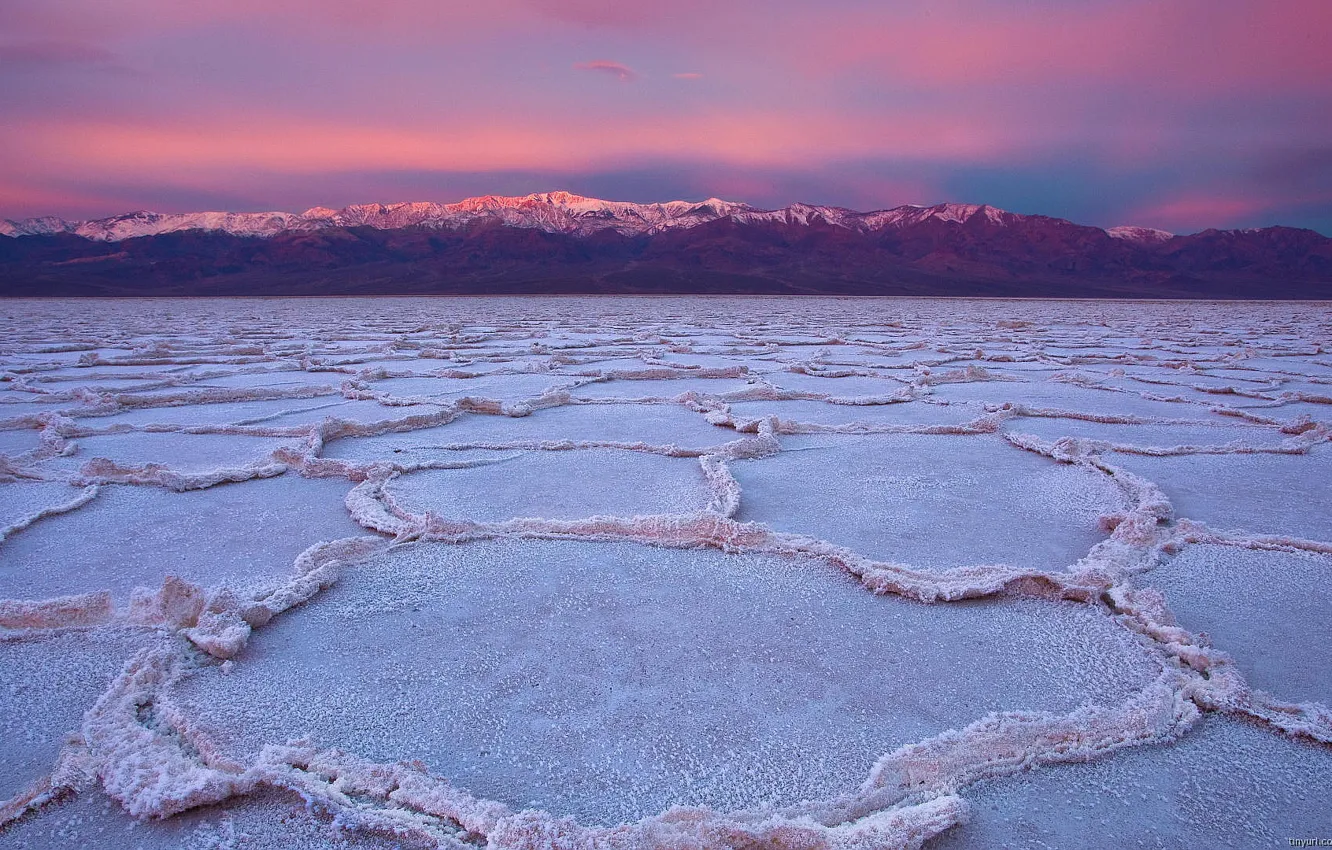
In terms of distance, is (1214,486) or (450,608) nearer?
(450,608)

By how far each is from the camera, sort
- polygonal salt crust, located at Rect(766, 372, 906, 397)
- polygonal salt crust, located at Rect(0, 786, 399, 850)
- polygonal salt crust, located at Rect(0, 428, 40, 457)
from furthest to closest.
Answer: polygonal salt crust, located at Rect(766, 372, 906, 397)
polygonal salt crust, located at Rect(0, 428, 40, 457)
polygonal salt crust, located at Rect(0, 786, 399, 850)

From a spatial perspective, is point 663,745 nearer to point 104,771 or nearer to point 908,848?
point 908,848

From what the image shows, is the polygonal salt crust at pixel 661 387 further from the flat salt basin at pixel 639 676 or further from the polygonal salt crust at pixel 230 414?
the flat salt basin at pixel 639 676

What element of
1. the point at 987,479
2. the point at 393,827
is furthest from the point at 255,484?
the point at 987,479

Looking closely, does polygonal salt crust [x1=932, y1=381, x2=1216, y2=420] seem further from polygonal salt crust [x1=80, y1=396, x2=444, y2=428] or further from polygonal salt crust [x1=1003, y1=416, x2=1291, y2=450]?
polygonal salt crust [x1=80, y1=396, x2=444, y2=428]

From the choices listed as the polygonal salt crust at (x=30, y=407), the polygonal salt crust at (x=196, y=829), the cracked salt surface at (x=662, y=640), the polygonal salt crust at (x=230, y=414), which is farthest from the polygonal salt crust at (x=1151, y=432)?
the polygonal salt crust at (x=30, y=407)

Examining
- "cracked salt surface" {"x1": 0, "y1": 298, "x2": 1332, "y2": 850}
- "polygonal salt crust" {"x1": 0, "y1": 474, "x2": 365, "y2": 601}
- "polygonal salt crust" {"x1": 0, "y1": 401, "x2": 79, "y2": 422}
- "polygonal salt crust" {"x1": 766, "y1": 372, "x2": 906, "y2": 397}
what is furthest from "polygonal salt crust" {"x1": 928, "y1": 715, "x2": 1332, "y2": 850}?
"polygonal salt crust" {"x1": 0, "y1": 401, "x2": 79, "y2": 422}
